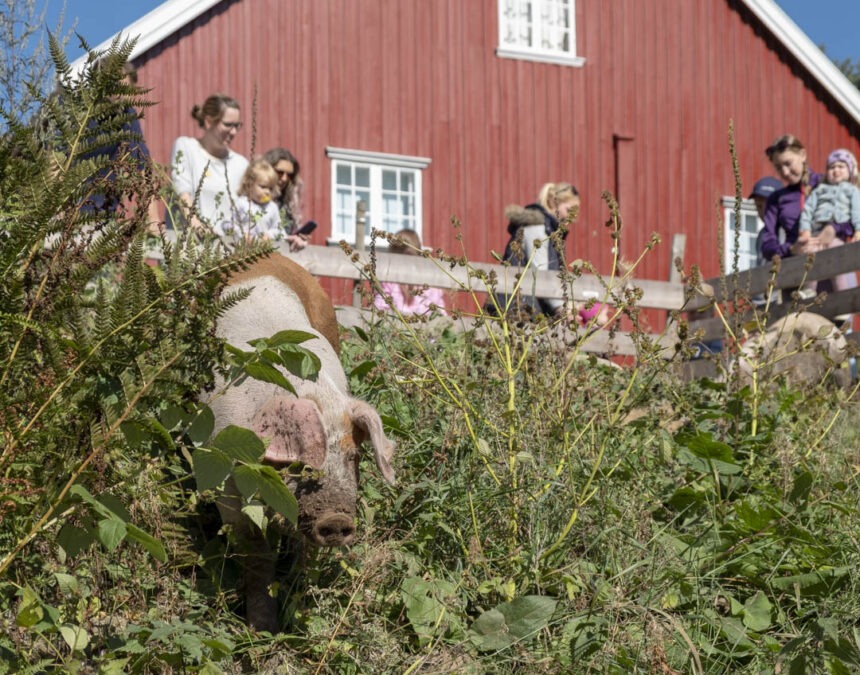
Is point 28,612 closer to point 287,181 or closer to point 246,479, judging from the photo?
point 246,479

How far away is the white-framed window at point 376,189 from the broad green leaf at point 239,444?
50.3 ft

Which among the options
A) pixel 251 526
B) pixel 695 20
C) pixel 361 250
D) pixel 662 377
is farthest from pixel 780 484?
pixel 695 20

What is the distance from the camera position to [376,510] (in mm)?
3969

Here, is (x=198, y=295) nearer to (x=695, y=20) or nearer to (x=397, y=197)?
(x=397, y=197)

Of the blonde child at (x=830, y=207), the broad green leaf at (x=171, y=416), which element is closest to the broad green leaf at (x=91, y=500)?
the broad green leaf at (x=171, y=416)

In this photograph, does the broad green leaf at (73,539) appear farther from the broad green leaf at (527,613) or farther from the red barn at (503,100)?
the red barn at (503,100)

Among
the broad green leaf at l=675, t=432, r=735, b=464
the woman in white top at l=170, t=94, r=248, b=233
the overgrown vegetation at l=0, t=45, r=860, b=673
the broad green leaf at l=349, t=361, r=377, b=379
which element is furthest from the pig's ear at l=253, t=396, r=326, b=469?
the woman in white top at l=170, t=94, r=248, b=233

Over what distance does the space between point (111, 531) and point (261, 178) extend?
19.0 feet

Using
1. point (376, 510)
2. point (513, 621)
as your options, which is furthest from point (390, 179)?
point (513, 621)

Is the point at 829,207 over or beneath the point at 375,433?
over

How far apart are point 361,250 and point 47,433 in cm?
967

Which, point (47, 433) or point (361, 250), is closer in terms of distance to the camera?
point (47, 433)

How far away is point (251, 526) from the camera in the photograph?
357 centimetres

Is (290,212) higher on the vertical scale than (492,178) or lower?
lower
